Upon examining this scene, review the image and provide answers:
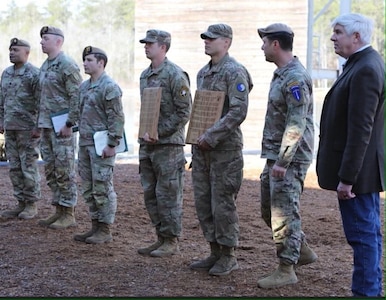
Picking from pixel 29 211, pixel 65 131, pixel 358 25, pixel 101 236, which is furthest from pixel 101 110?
pixel 358 25

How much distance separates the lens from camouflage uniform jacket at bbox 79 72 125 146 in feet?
20.0

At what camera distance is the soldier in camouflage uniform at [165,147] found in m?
5.62

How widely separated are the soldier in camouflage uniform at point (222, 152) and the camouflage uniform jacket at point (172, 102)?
1.22 feet

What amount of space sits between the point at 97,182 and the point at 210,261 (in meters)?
1.43

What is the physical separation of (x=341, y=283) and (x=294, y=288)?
0.44 m

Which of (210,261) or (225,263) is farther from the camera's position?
(210,261)

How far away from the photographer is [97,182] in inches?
244

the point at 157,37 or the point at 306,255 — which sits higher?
the point at 157,37

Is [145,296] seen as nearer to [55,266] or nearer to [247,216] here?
[55,266]

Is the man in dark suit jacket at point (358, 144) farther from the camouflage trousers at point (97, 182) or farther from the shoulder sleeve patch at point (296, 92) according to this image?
the camouflage trousers at point (97, 182)

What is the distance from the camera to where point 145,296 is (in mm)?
4688

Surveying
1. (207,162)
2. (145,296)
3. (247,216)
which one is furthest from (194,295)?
(247,216)

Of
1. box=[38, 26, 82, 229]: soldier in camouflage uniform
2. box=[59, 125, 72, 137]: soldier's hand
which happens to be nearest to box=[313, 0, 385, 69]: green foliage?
box=[38, 26, 82, 229]: soldier in camouflage uniform

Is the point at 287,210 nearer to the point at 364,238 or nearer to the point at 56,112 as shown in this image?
the point at 364,238
